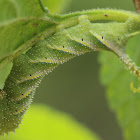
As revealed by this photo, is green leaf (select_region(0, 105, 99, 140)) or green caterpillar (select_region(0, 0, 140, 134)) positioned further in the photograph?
green leaf (select_region(0, 105, 99, 140))

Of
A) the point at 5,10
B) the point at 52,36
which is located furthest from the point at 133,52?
the point at 5,10

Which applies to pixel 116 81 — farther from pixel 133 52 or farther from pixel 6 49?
pixel 6 49

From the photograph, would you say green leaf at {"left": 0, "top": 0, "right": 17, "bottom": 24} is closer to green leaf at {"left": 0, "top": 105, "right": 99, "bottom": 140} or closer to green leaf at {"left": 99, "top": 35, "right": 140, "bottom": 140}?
green leaf at {"left": 99, "top": 35, "right": 140, "bottom": 140}

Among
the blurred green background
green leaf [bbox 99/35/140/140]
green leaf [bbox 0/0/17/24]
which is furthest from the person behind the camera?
the blurred green background

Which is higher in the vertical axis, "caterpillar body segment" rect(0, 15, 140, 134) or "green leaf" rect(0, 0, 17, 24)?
"green leaf" rect(0, 0, 17, 24)

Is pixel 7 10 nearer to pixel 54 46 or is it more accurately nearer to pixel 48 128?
pixel 54 46

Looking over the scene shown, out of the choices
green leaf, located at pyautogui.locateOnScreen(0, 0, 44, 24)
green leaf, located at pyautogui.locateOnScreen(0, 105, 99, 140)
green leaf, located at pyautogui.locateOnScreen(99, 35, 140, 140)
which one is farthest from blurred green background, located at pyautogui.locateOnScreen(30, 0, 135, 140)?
green leaf, located at pyautogui.locateOnScreen(0, 0, 44, 24)
